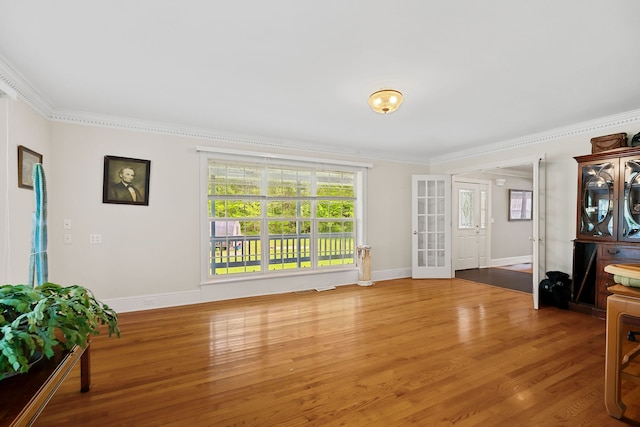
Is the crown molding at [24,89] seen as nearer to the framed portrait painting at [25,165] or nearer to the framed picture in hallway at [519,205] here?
the framed portrait painting at [25,165]

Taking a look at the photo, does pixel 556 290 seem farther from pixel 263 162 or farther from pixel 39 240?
pixel 39 240

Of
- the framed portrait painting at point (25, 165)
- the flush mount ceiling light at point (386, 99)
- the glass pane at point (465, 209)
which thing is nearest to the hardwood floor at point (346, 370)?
the framed portrait painting at point (25, 165)

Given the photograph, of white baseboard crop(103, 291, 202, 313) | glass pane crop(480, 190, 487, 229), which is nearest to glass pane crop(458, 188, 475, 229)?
glass pane crop(480, 190, 487, 229)

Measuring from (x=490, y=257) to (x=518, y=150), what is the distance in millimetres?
3318

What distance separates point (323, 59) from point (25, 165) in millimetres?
2951

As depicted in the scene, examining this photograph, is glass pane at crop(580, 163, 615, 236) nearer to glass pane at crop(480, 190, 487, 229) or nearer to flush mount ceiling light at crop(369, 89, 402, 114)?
flush mount ceiling light at crop(369, 89, 402, 114)

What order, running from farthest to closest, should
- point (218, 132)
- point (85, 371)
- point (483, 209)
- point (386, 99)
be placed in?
1. point (483, 209)
2. point (218, 132)
3. point (386, 99)
4. point (85, 371)

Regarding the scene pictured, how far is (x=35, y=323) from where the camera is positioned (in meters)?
1.24

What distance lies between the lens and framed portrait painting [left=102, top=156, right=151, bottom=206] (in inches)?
139

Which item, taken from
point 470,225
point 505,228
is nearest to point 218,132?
point 470,225

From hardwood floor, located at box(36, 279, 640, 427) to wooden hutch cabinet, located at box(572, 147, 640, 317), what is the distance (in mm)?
429

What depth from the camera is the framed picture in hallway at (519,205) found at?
24.0ft

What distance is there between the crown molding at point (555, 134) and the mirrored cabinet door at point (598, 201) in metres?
0.56

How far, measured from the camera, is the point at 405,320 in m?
3.37
